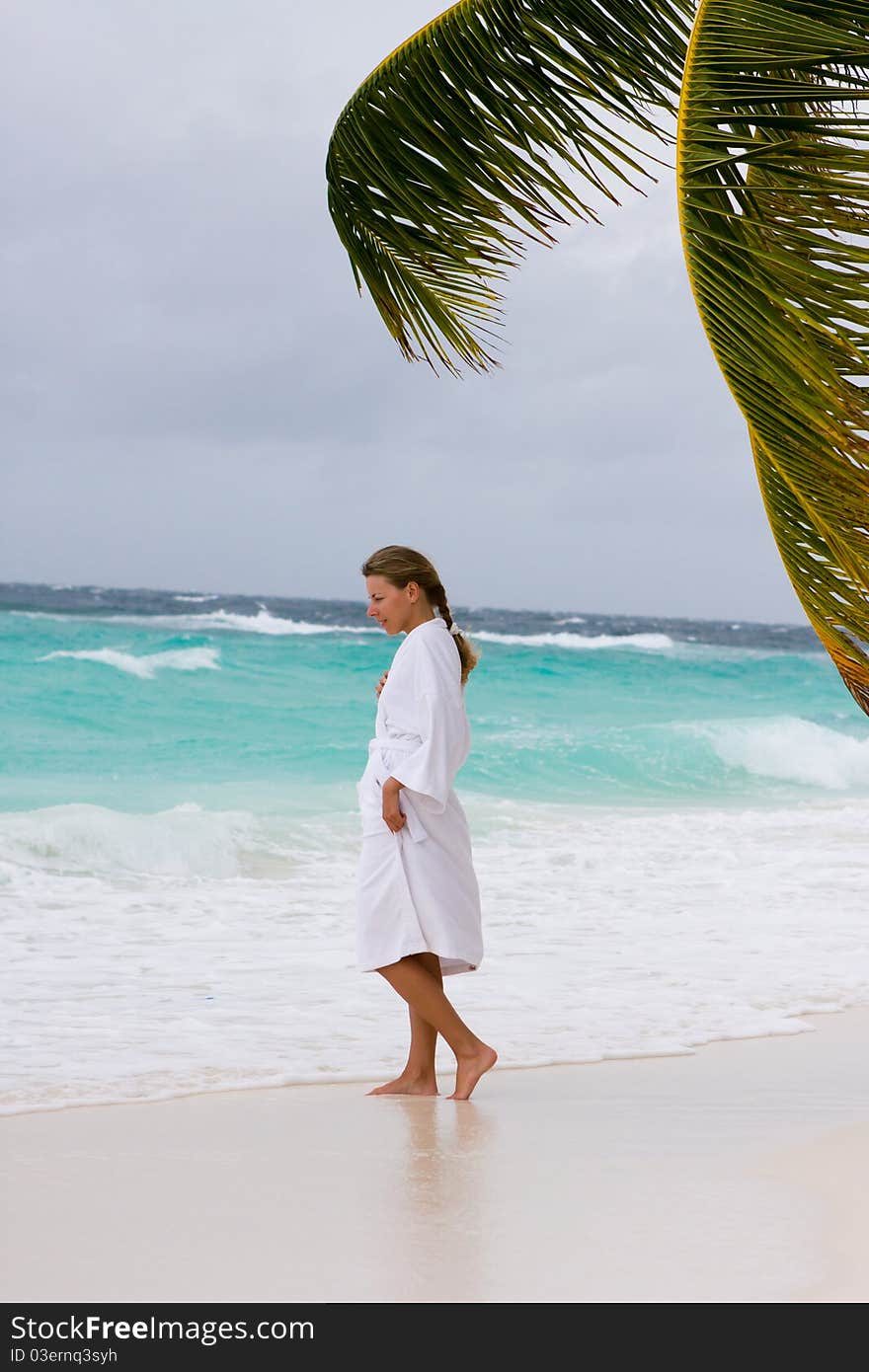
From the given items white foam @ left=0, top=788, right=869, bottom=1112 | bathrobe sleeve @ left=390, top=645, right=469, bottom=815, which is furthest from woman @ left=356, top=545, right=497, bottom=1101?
white foam @ left=0, top=788, right=869, bottom=1112

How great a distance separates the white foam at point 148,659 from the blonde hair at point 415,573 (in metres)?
18.3

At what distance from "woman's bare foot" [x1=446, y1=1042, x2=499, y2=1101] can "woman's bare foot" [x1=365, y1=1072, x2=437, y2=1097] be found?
0.08 meters

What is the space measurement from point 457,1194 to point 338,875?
6.24 m

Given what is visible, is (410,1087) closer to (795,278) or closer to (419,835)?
(419,835)

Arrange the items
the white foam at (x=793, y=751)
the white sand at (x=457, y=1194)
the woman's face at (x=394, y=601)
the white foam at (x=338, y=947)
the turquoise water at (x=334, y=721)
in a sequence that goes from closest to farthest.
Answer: the white sand at (x=457, y=1194) → the woman's face at (x=394, y=601) → the white foam at (x=338, y=947) → the turquoise water at (x=334, y=721) → the white foam at (x=793, y=751)

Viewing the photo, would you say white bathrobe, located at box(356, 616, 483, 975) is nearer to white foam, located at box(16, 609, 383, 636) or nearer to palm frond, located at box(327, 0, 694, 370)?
palm frond, located at box(327, 0, 694, 370)

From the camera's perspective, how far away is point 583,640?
Answer: 123 ft

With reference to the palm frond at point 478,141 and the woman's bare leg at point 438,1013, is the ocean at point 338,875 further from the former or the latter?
the palm frond at point 478,141

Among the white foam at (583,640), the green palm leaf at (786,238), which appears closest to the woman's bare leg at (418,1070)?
the green palm leaf at (786,238)

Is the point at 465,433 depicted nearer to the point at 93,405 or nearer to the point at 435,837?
the point at 93,405

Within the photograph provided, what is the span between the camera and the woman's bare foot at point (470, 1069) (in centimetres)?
436

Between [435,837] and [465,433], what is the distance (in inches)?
1272
